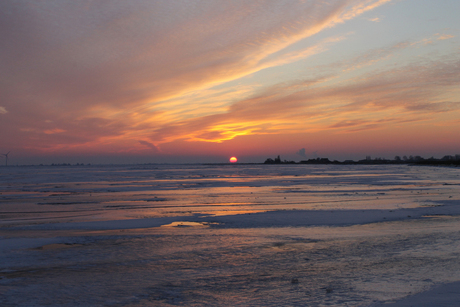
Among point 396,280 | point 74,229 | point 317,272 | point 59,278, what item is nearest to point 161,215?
point 74,229

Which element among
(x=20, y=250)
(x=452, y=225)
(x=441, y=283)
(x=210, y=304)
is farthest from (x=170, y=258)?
(x=452, y=225)

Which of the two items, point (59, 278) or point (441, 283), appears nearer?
point (441, 283)

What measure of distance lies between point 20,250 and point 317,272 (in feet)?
26.9

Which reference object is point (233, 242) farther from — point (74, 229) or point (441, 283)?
point (74, 229)

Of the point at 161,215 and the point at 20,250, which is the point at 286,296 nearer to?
the point at 20,250

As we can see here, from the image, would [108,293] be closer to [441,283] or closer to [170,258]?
[170,258]

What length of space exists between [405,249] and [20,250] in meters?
10.9

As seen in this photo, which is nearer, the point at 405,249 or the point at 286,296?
the point at 286,296

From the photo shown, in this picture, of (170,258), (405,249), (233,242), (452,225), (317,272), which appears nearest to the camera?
(317,272)

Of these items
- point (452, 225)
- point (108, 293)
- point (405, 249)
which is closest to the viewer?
point (108, 293)

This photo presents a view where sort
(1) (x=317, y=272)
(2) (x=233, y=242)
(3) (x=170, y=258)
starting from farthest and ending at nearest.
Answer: (2) (x=233, y=242) → (3) (x=170, y=258) → (1) (x=317, y=272)

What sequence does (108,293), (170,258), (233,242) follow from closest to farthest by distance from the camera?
(108,293) → (170,258) → (233,242)

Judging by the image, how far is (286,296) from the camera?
5.82m

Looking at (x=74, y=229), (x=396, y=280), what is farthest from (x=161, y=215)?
(x=396, y=280)
